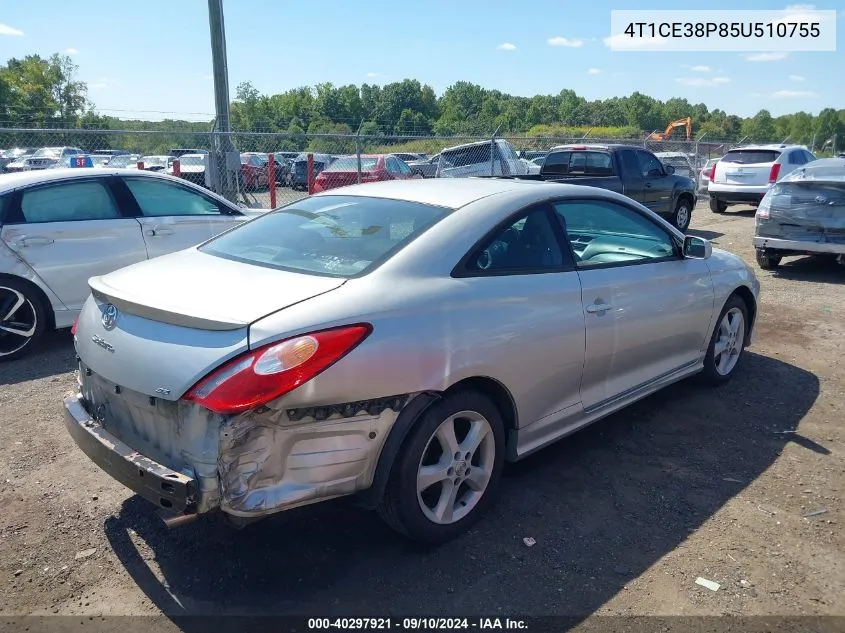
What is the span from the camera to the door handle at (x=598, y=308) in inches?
141

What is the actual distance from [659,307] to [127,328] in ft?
9.71

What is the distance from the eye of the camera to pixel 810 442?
4.20m

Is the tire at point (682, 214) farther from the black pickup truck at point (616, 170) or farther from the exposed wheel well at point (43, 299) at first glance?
the exposed wheel well at point (43, 299)

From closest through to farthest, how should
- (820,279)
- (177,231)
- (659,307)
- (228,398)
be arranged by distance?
(228,398) < (659,307) < (177,231) < (820,279)

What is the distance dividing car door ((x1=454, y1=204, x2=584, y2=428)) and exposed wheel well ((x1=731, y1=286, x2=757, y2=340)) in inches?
86.4

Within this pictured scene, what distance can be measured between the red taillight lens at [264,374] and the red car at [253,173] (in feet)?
35.2

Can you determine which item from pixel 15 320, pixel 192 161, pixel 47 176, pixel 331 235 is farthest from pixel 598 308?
pixel 192 161

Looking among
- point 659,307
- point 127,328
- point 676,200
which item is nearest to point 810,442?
point 659,307

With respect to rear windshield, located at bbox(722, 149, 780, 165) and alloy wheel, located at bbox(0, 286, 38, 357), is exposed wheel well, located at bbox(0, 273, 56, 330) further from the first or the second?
rear windshield, located at bbox(722, 149, 780, 165)

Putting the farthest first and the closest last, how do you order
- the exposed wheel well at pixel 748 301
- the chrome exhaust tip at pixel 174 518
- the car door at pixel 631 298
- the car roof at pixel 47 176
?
the car roof at pixel 47 176, the exposed wheel well at pixel 748 301, the car door at pixel 631 298, the chrome exhaust tip at pixel 174 518

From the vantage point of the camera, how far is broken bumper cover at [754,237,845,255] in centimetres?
872

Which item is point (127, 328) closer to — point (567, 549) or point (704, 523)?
point (567, 549)

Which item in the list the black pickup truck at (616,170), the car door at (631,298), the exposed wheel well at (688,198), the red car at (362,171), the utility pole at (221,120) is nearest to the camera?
the car door at (631,298)

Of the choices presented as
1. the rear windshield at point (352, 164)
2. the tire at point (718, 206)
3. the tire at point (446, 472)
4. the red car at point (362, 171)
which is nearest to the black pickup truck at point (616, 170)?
the tire at point (718, 206)
